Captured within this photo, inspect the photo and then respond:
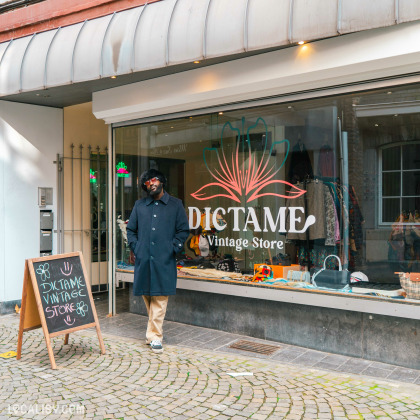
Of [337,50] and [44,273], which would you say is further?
[44,273]

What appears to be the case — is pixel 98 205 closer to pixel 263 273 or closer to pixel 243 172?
pixel 243 172

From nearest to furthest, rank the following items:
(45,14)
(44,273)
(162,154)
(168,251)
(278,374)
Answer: (278,374), (44,273), (168,251), (162,154), (45,14)

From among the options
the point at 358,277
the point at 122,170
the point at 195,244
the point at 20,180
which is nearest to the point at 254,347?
the point at 358,277

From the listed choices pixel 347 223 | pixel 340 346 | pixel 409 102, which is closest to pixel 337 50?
pixel 409 102

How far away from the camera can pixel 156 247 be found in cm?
568

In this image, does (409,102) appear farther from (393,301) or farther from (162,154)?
(162,154)

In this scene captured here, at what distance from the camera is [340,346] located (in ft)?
17.6

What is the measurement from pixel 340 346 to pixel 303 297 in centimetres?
65

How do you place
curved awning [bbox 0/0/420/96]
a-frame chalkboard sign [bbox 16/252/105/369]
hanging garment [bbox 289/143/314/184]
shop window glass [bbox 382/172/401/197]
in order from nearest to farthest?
1. curved awning [bbox 0/0/420/96]
2. a-frame chalkboard sign [bbox 16/252/105/369]
3. shop window glass [bbox 382/172/401/197]
4. hanging garment [bbox 289/143/314/184]

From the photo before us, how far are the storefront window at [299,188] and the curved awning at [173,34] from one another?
1.01m

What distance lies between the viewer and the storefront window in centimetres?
529

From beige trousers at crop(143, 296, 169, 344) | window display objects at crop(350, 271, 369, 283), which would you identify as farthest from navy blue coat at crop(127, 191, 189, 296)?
window display objects at crop(350, 271, 369, 283)

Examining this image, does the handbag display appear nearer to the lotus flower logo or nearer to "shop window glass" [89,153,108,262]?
the lotus flower logo

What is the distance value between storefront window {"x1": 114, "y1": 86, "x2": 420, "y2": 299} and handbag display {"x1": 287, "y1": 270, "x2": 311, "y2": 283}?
12 mm
